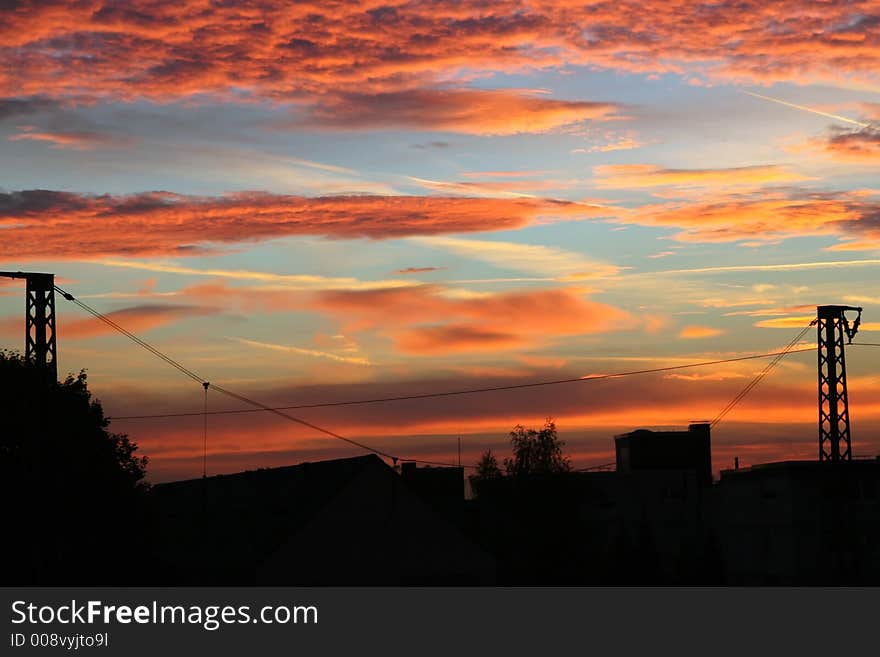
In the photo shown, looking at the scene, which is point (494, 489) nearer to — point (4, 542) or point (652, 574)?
point (652, 574)

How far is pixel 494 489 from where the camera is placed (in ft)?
399

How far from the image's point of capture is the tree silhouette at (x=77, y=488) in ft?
168

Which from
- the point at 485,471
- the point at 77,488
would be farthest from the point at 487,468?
the point at 77,488

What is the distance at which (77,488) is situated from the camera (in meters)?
55.7

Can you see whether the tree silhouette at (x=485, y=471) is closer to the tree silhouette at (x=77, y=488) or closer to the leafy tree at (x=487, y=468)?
the leafy tree at (x=487, y=468)

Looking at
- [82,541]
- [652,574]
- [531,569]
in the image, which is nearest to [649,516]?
[531,569]

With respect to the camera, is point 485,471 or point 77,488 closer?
point 77,488

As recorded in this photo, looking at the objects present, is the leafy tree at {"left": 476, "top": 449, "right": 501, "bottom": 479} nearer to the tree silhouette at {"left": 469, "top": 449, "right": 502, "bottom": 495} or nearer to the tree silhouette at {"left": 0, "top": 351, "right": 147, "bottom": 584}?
the tree silhouette at {"left": 469, "top": 449, "right": 502, "bottom": 495}

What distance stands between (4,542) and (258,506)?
20.5 m

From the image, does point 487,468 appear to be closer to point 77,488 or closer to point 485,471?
point 485,471

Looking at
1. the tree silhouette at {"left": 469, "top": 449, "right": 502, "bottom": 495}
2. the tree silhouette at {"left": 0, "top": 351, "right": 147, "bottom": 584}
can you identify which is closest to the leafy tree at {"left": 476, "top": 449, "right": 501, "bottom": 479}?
the tree silhouette at {"left": 469, "top": 449, "right": 502, "bottom": 495}

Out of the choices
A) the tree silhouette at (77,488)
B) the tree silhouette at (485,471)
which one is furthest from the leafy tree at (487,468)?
the tree silhouette at (77,488)

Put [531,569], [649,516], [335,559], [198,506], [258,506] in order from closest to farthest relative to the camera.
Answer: [335,559], [258,506], [198,506], [531,569], [649,516]

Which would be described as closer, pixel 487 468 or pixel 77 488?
pixel 77 488
